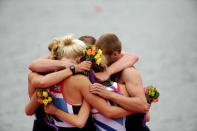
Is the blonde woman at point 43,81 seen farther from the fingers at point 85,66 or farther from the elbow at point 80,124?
the elbow at point 80,124

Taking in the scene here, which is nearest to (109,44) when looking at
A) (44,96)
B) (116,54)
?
(116,54)

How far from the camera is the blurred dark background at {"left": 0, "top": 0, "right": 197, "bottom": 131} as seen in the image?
22.9 ft

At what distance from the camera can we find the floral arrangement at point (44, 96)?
3.06m

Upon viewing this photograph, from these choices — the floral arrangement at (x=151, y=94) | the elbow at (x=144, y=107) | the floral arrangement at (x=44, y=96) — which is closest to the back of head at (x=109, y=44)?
the floral arrangement at (x=151, y=94)

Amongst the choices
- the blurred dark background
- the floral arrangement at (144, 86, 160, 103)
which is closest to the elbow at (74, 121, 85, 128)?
the floral arrangement at (144, 86, 160, 103)

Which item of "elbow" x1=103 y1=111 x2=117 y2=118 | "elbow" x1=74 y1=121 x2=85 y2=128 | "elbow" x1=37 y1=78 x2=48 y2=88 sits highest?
"elbow" x1=37 y1=78 x2=48 y2=88

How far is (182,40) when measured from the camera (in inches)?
391

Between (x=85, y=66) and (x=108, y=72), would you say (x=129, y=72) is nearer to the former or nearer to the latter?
(x=108, y=72)

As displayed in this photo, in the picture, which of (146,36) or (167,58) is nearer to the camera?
(167,58)

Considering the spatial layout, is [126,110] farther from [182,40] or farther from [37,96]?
[182,40]

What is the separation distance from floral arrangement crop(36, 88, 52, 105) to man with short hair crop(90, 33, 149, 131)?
1.11 feet

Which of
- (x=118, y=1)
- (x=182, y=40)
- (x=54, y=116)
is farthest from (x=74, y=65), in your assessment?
(x=118, y=1)

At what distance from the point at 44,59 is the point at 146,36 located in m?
7.15

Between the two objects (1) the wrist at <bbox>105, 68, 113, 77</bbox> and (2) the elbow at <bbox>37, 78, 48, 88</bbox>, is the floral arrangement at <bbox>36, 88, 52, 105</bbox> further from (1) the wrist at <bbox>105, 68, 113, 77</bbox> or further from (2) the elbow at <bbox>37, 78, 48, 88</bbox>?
(1) the wrist at <bbox>105, 68, 113, 77</bbox>
